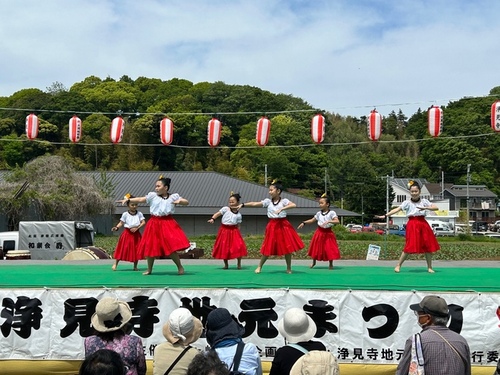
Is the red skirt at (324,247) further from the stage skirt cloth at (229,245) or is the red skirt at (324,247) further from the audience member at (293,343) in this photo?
the audience member at (293,343)

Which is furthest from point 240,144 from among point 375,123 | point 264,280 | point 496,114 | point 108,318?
point 108,318

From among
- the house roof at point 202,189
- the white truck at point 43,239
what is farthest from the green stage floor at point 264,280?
the house roof at point 202,189

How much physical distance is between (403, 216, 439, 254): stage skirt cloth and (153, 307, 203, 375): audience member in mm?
6843

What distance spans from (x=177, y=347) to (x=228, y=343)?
0.39 meters

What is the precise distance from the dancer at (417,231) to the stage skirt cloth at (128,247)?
4.69m

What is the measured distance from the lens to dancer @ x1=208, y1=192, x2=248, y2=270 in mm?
10891

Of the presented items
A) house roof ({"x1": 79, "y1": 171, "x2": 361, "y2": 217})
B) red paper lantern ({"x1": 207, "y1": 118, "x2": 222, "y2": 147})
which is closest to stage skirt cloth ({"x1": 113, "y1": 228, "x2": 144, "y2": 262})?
red paper lantern ({"x1": 207, "y1": 118, "x2": 222, "y2": 147})

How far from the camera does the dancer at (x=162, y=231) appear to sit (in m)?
9.55

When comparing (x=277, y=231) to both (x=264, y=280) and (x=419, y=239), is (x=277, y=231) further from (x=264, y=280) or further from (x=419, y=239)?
(x=419, y=239)

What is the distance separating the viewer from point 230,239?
1098 cm

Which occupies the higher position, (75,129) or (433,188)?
(75,129)

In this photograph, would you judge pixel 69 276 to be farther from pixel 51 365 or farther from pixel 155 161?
pixel 155 161

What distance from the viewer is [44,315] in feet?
24.1

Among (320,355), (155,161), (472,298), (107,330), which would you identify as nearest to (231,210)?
(472,298)
